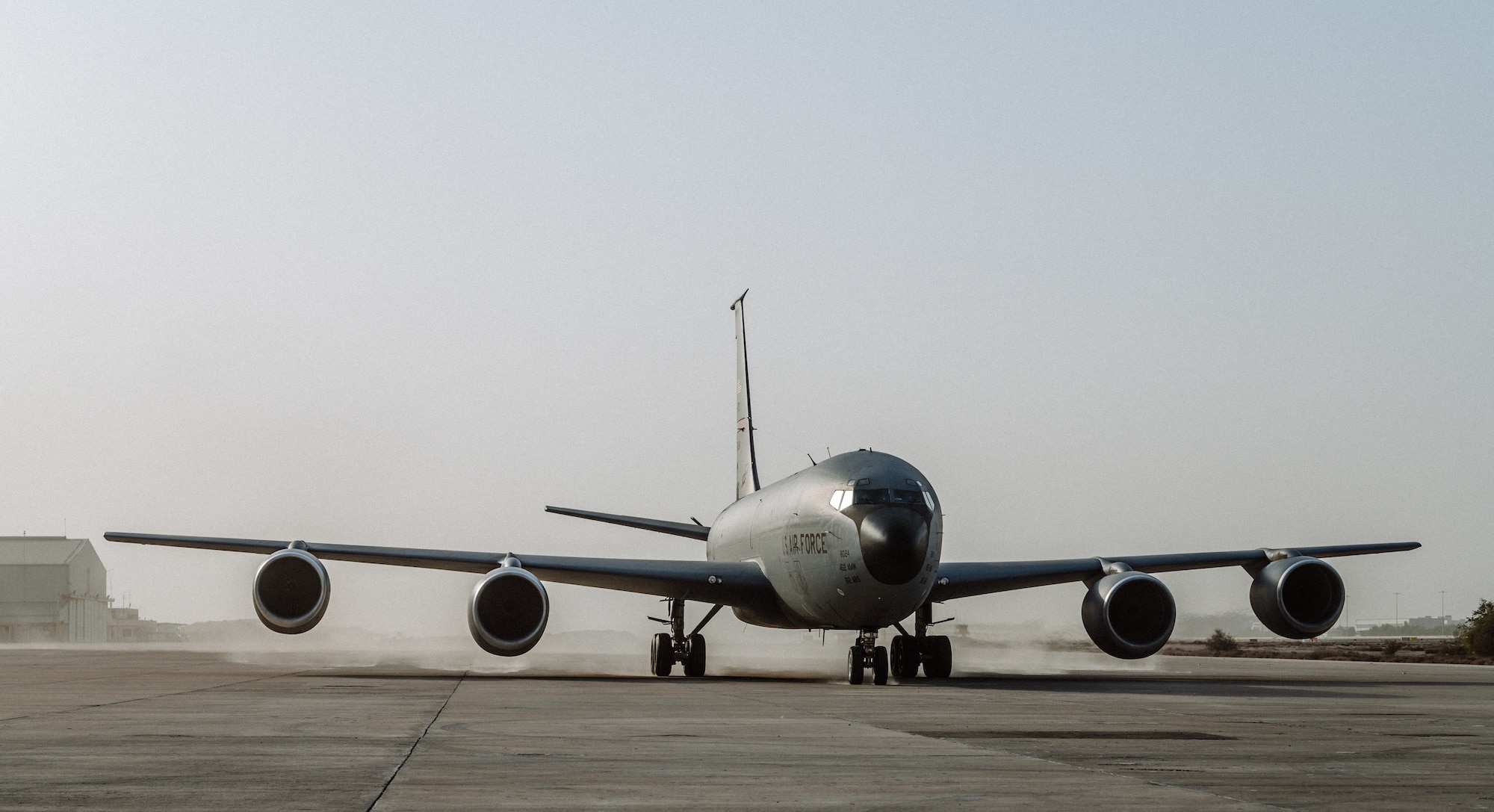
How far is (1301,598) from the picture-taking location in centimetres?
2395

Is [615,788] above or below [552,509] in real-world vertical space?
below

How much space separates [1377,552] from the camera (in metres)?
25.7

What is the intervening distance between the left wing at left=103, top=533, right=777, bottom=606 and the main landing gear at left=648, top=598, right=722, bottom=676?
1.02m

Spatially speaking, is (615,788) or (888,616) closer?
(615,788)

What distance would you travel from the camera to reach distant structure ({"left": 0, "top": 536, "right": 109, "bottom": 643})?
105 meters

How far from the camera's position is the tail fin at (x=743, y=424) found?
116 ft

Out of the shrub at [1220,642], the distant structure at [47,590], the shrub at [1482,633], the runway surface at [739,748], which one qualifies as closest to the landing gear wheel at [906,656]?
the runway surface at [739,748]

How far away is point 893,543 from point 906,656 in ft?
12.8

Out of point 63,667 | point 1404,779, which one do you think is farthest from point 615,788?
point 63,667

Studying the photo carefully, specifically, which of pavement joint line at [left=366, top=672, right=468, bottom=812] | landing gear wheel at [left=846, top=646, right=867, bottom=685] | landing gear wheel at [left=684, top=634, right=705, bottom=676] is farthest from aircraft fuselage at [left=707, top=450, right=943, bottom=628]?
pavement joint line at [left=366, top=672, right=468, bottom=812]

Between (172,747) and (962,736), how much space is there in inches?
226

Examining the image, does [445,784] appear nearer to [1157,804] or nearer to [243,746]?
[243,746]

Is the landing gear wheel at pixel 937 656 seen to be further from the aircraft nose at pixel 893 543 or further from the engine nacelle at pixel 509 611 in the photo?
the engine nacelle at pixel 509 611

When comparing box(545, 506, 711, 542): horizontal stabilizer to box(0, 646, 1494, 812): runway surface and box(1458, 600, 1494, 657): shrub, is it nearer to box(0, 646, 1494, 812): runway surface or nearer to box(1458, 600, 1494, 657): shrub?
box(0, 646, 1494, 812): runway surface
